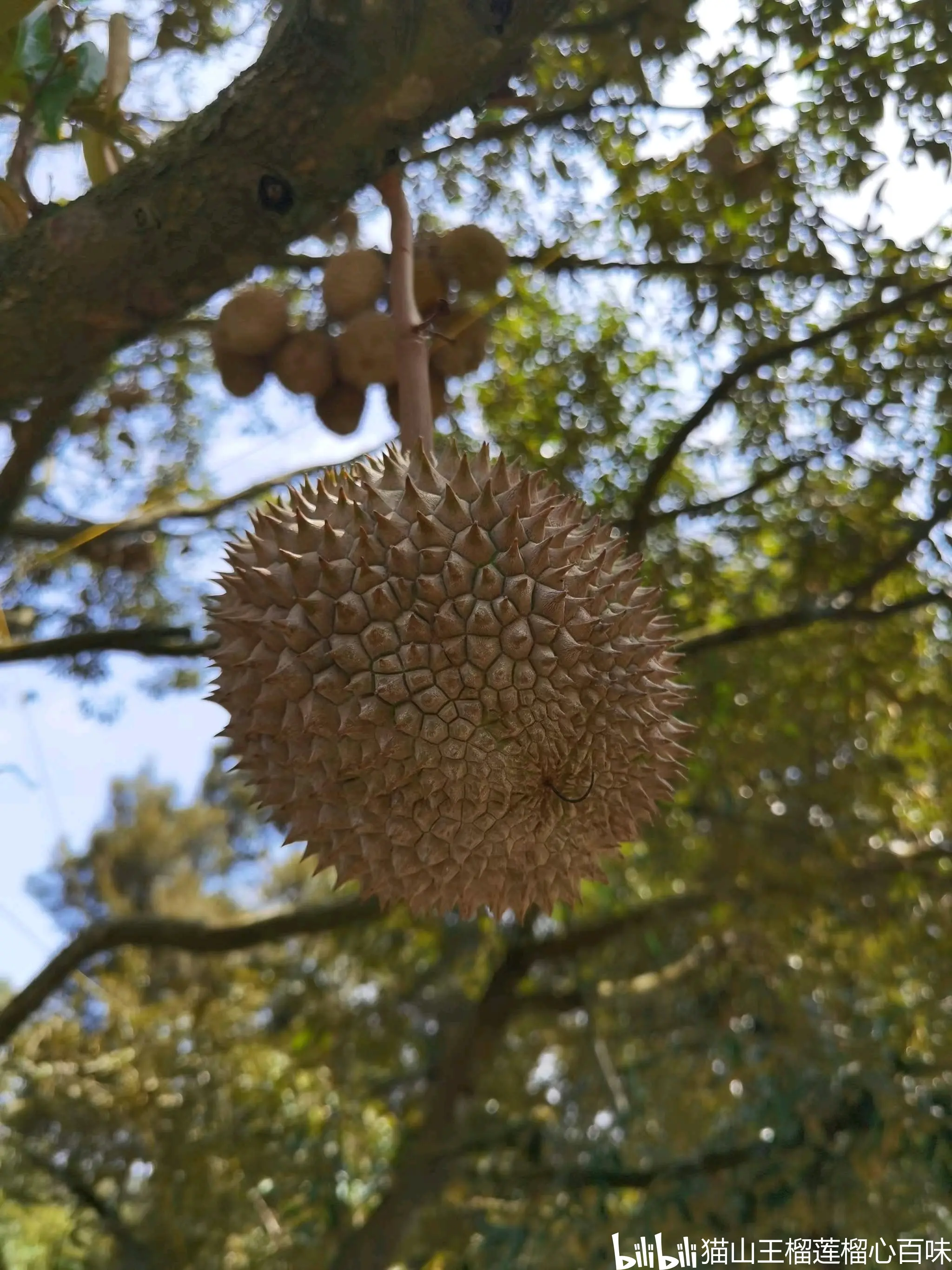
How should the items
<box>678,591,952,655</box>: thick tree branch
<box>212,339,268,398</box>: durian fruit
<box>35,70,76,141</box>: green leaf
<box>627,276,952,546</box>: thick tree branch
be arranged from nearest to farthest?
<box>35,70,76,141</box>: green leaf < <box>212,339,268,398</box>: durian fruit < <box>627,276,952,546</box>: thick tree branch < <box>678,591,952,655</box>: thick tree branch

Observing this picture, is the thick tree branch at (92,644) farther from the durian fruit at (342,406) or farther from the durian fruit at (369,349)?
the durian fruit at (369,349)

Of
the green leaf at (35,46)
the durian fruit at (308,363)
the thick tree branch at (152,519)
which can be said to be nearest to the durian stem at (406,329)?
the durian fruit at (308,363)

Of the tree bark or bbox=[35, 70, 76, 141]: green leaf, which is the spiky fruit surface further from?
bbox=[35, 70, 76, 141]: green leaf

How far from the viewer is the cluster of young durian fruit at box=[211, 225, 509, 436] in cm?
206

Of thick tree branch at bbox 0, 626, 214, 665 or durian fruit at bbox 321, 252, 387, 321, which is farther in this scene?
thick tree branch at bbox 0, 626, 214, 665

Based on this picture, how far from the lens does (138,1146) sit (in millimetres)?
4105

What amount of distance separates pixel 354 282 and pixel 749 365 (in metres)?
1.38

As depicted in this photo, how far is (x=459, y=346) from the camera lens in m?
2.17

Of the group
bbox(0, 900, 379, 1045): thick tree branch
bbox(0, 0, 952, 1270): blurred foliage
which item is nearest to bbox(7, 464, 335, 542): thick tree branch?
bbox(0, 0, 952, 1270): blurred foliage

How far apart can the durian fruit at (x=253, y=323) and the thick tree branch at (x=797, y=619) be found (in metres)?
1.66

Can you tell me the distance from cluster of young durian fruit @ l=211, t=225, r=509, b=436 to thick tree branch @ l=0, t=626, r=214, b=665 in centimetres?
104

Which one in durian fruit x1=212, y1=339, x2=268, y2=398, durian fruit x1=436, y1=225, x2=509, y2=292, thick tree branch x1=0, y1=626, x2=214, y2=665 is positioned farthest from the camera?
thick tree branch x1=0, y1=626, x2=214, y2=665

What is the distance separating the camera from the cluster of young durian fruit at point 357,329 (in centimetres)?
206

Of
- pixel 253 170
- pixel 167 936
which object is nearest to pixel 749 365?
pixel 253 170
